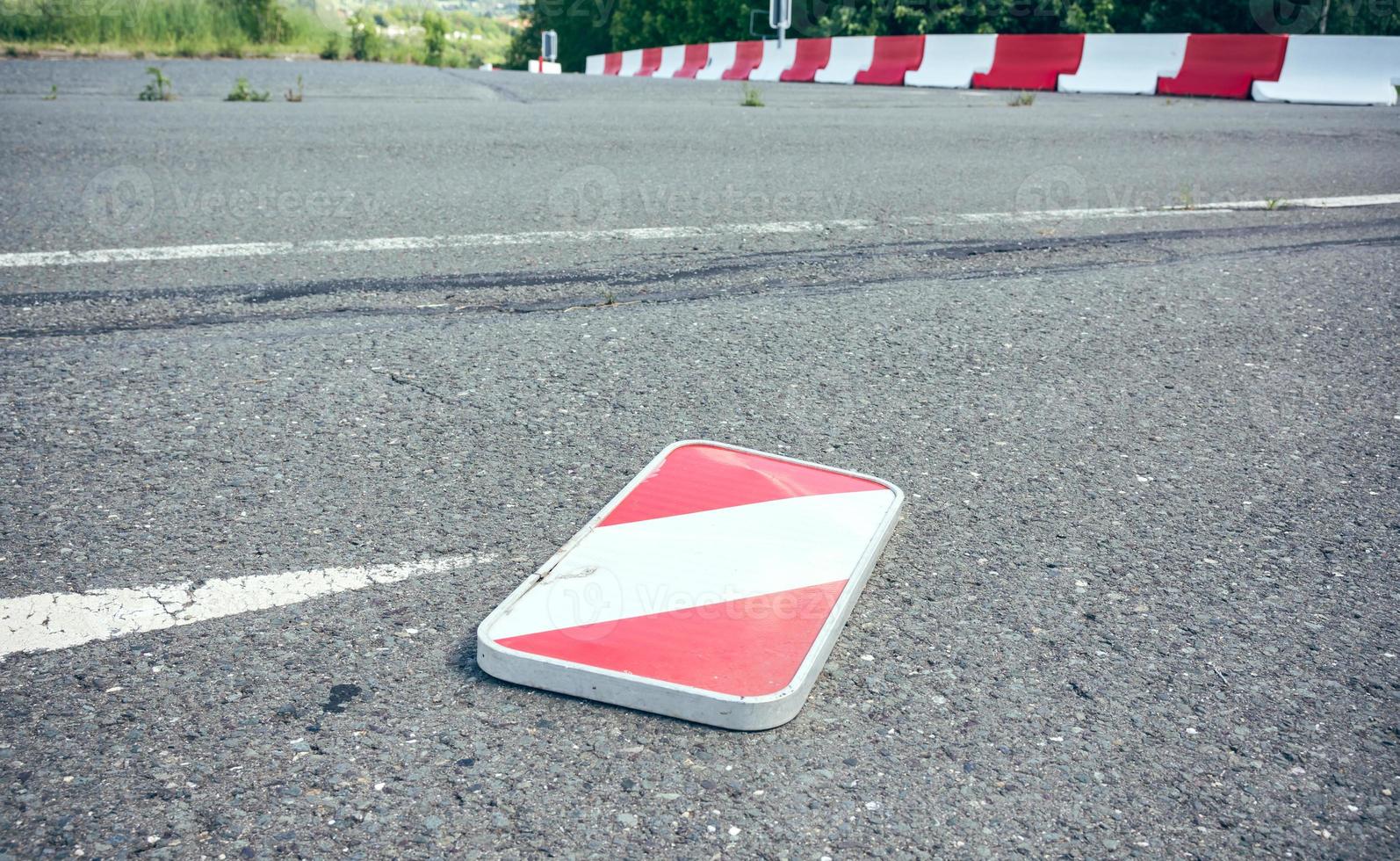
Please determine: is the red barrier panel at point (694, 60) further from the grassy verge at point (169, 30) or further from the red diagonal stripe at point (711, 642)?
the red diagonal stripe at point (711, 642)

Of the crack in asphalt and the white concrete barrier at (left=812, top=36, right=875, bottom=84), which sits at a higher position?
the white concrete barrier at (left=812, top=36, right=875, bottom=84)

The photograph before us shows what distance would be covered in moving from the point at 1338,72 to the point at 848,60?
753 centimetres

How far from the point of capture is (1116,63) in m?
14.7

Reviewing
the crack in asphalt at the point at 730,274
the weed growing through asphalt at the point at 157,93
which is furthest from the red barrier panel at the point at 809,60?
the crack in asphalt at the point at 730,274

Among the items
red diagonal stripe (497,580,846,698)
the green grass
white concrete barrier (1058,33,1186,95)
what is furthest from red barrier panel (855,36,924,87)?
red diagonal stripe (497,580,846,698)

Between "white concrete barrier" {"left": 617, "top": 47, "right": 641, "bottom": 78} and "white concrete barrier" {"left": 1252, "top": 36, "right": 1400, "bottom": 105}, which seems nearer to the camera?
"white concrete barrier" {"left": 1252, "top": 36, "right": 1400, "bottom": 105}

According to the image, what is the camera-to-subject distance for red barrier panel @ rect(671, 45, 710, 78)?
21734mm

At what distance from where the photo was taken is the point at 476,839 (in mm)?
1464

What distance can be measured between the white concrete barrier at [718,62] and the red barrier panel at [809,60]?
6.57 ft

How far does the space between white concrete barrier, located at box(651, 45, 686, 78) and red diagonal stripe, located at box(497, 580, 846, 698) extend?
22171mm

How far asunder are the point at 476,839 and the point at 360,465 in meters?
1.28

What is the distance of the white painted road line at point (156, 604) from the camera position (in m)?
1.87

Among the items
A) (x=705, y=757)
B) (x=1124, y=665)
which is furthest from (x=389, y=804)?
(x=1124, y=665)

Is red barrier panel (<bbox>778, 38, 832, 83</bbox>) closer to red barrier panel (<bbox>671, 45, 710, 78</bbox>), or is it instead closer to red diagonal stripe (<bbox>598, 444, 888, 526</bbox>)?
red barrier panel (<bbox>671, 45, 710, 78</bbox>)
